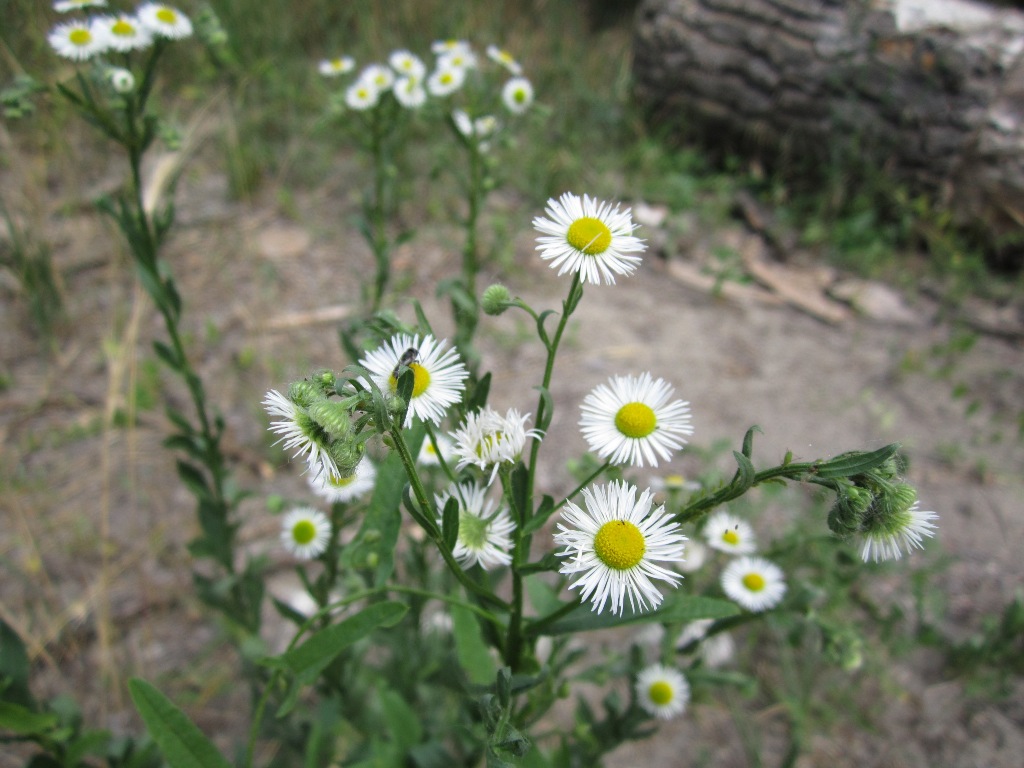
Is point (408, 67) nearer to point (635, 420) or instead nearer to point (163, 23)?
point (163, 23)

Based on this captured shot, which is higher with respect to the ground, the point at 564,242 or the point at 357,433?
the point at 564,242

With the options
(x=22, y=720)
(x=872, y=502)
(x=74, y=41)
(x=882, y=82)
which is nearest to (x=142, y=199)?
(x=74, y=41)

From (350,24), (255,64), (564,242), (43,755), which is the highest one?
(350,24)

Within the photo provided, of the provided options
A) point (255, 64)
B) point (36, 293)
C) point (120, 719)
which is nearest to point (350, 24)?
point (255, 64)

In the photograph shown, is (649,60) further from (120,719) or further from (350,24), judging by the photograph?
(120,719)

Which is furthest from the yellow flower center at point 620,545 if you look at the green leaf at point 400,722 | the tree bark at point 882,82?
the tree bark at point 882,82

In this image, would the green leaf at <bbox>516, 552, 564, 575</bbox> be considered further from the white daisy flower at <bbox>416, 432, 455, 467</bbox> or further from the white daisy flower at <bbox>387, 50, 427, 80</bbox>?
the white daisy flower at <bbox>387, 50, 427, 80</bbox>

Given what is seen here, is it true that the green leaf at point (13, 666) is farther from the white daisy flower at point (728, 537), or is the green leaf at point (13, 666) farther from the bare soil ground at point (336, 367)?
the white daisy flower at point (728, 537)
